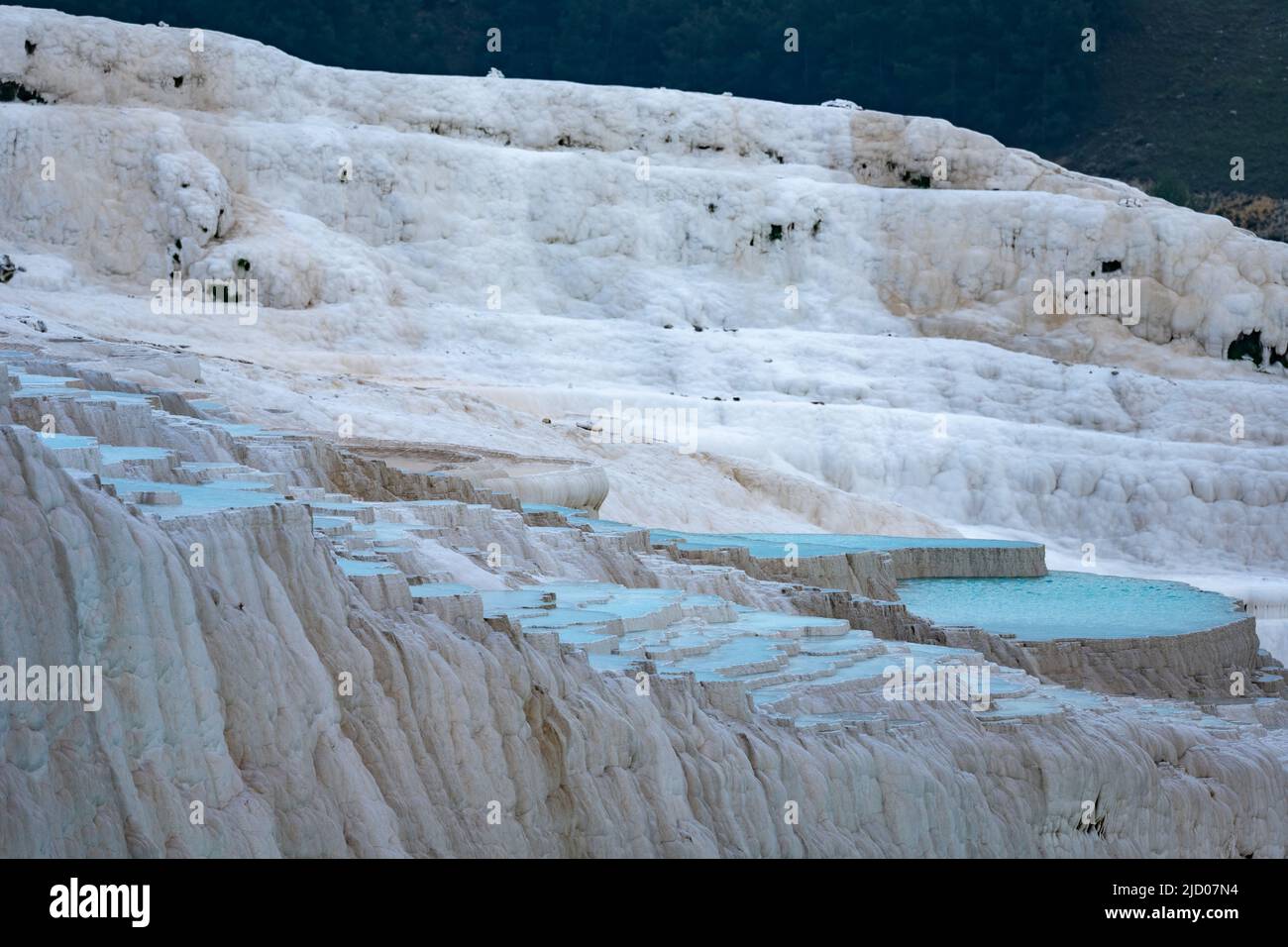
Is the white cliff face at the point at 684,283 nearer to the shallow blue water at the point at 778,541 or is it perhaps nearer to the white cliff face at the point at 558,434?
the white cliff face at the point at 558,434

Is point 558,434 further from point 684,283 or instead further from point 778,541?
point 684,283

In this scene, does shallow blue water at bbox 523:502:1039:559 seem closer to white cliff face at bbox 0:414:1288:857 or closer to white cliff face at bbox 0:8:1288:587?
white cliff face at bbox 0:8:1288:587

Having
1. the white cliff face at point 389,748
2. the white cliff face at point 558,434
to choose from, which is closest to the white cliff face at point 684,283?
the white cliff face at point 558,434

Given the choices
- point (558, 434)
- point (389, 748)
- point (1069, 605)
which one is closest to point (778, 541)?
point (1069, 605)

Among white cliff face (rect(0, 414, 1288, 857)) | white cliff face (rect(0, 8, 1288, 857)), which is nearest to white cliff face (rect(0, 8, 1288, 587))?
white cliff face (rect(0, 8, 1288, 857))

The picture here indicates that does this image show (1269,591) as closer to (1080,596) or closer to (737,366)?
(1080,596)
